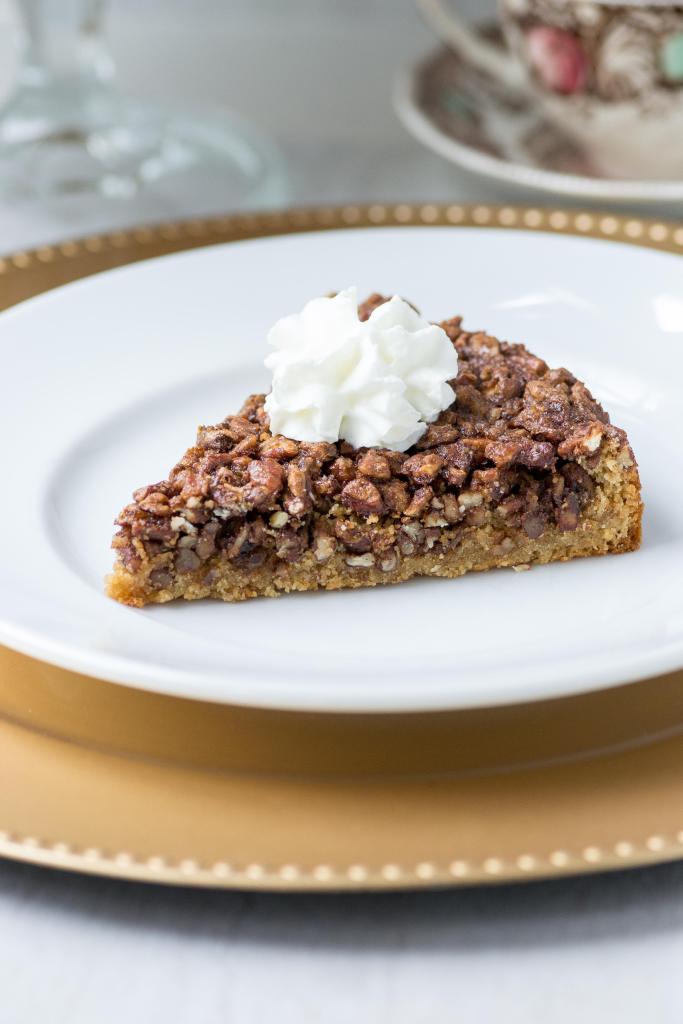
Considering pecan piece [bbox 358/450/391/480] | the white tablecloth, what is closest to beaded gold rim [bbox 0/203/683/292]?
pecan piece [bbox 358/450/391/480]

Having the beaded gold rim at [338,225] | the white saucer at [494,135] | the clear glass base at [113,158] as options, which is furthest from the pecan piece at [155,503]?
the clear glass base at [113,158]

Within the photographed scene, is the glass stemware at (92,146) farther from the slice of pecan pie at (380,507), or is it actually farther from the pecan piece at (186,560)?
the pecan piece at (186,560)

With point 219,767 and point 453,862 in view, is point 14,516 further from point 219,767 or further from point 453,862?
point 453,862

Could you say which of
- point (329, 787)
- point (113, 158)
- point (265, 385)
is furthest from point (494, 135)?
point (329, 787)

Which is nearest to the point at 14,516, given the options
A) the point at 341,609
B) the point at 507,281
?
the point at 341,609

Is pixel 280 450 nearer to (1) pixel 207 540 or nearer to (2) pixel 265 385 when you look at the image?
(1) pixel 207 540
